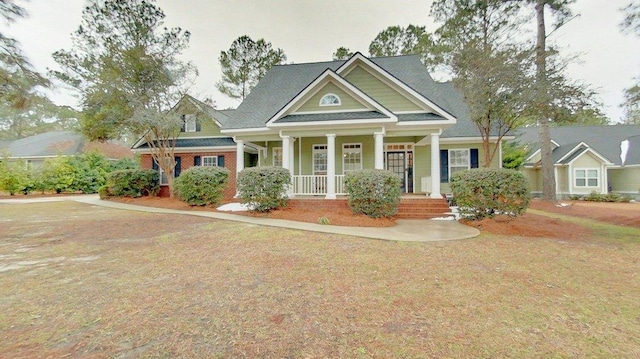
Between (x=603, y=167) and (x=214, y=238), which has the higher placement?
(x=603, y=167)

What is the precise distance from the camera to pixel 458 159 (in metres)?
14.2

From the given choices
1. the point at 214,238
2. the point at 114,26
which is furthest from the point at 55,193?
the point at 214,238

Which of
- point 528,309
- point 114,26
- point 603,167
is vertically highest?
point 114,26

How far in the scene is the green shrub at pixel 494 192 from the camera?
A: 8359mm

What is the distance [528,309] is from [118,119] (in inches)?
646

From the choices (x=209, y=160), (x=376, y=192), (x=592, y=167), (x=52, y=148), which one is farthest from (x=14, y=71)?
Result: (x=592, y=167)

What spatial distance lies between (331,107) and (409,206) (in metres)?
5.27

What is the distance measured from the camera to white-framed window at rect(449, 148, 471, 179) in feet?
46.4

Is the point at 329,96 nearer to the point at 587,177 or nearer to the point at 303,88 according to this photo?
the point at 303,88

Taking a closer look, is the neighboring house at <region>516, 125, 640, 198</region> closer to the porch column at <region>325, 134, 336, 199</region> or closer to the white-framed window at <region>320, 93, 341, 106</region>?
the white-framed window at <region>320, 93, 341, 106</region>

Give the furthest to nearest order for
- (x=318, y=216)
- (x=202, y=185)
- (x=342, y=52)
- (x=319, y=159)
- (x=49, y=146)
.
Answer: (x=49, y=146), (x=342, y=52), (x=319, y=159), (x=202, y=185), (x=318, y=216)

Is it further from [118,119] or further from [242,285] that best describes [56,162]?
[242,285]

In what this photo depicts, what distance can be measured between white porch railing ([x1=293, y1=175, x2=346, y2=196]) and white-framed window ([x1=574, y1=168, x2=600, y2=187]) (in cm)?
1968

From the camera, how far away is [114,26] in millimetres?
13828
